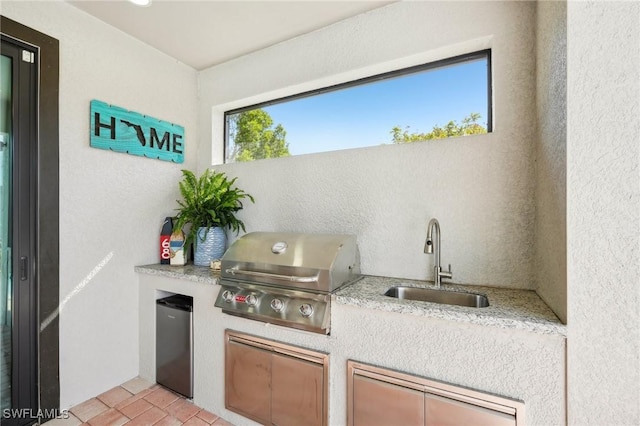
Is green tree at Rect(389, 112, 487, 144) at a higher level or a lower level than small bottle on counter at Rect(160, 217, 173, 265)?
higher

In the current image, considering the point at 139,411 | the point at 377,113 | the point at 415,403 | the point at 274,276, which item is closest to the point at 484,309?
the point at 415,403

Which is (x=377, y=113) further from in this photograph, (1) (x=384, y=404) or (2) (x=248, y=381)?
(2) (x=248, y=381)

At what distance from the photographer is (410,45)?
1.97 m

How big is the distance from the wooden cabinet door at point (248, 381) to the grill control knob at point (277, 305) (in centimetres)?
30

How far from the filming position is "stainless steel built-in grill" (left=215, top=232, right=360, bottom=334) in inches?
61.0

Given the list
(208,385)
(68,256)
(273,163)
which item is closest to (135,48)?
(273,163)

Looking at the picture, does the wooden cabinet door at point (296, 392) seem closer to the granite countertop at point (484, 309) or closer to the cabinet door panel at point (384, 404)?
the cabinet door panel at point (384, 404)

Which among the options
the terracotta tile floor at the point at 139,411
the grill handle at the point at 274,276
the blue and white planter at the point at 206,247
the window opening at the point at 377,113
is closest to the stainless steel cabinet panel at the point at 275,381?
the terracotta tile floor at the point at 139,411

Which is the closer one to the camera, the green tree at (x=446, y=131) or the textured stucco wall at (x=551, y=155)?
the textured stucco wall at (x=551, y=155)

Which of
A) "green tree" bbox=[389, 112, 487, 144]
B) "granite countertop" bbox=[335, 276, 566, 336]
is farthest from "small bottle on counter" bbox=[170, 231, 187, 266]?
"green tree" bbox=[389, 112, 487, 144]

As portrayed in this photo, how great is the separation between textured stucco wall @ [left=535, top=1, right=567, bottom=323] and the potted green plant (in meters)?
2.11

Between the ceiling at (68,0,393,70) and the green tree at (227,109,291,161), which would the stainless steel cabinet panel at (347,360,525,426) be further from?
the ceiling at (68,0,393,70)

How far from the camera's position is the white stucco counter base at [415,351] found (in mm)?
1111
